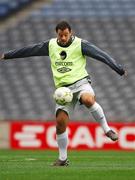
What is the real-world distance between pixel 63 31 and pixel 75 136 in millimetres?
9480

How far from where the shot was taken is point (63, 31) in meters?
9.22

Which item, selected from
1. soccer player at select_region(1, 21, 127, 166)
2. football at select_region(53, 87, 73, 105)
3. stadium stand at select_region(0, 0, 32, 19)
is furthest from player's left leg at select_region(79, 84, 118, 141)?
stadium stand at select_region(0, 0, 32, 19)

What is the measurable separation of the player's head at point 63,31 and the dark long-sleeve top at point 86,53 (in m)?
0.31

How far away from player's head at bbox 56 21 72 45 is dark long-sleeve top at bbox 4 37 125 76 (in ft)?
1.03

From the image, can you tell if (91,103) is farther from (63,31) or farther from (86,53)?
(63,31)

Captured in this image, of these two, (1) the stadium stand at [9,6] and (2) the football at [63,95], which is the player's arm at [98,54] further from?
(1) the stadium stand at [9,6]

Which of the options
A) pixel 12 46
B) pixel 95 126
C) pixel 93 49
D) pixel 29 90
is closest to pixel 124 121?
pixel 95 126

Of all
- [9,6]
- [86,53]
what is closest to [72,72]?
[86,53]

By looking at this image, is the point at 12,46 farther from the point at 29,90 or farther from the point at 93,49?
the point at 93,49

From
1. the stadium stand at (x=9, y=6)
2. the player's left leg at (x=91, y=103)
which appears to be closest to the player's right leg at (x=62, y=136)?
the player's left leg at (x=91, y=103)

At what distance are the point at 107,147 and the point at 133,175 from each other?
10.3m

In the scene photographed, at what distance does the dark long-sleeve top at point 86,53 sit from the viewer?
9.51m

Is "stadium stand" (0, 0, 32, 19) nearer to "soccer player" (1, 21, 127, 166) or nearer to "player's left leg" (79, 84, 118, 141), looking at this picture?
"soccer player" (1, 21, 127, 166)

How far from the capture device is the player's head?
919 centimetres
